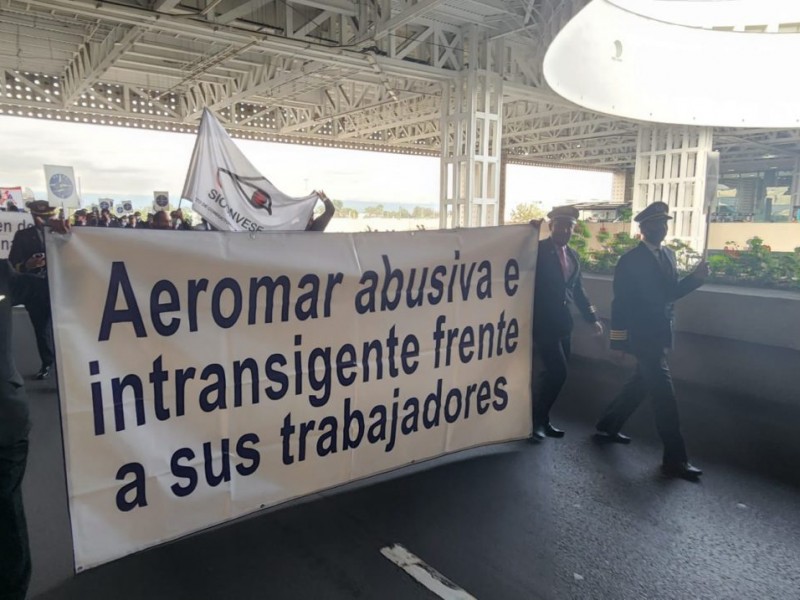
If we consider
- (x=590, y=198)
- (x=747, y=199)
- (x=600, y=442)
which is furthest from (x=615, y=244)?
(x=747, y=199)

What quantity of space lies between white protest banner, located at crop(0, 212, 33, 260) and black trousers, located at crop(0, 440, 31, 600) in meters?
12.1

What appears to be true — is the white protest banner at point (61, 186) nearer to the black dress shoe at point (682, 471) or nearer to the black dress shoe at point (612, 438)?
the black dress shoe at point (612, 438)

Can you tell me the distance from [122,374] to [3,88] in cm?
2278

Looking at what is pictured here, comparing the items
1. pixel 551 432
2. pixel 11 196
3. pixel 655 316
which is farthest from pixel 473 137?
pixel 11 196

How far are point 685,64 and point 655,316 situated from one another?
506 inches

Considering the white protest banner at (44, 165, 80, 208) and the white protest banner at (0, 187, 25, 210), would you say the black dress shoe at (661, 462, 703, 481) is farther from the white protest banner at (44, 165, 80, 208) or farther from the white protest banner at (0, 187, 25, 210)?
the white protest banner at (0, 187, 25, 210)

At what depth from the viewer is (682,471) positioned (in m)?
4.05

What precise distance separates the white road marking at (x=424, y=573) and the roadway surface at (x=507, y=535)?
0.15ft

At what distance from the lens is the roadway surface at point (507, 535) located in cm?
276

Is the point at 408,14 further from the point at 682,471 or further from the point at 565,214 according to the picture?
the point at 682,471

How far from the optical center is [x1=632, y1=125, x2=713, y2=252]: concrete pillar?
19297 mm

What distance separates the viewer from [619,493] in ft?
12.4

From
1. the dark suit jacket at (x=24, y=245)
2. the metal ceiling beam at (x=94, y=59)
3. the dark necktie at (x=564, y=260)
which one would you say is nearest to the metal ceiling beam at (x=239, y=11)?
Result: the metal ceiling beam at (x=94, y=59)

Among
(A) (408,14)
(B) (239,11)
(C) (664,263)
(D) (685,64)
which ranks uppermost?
(B) (239,11)
